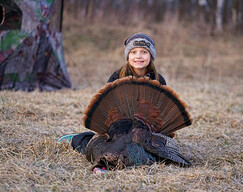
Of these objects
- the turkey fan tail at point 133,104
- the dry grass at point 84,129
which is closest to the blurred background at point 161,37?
the dry grass at point 84,129

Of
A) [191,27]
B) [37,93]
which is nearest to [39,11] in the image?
[37,93]

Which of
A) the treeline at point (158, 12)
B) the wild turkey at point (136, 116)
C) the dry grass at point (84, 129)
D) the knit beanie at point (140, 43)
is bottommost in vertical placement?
the dry grass at point (84, 129)

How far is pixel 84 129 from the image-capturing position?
4438 millimetres

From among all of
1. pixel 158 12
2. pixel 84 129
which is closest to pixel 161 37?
pixel 158 12

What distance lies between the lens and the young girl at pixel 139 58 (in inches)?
139

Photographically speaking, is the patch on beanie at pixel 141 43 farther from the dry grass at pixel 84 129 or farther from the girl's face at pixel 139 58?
the dry grass at pixel 84 129

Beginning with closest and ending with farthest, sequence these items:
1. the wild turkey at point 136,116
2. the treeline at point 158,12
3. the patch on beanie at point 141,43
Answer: the wild turkey at point 136,116
the patch on beanie at point 141,43
the treeline at point 158,12

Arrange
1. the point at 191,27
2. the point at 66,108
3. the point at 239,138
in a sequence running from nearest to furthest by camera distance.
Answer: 1. the point at 239,138
2. the point at 66,108
3. the point at 191,27

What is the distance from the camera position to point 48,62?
6.70m

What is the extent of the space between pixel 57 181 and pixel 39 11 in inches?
164

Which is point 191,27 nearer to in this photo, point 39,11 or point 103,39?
point 103,39

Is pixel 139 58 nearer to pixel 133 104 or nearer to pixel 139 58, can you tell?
pixel 139 58

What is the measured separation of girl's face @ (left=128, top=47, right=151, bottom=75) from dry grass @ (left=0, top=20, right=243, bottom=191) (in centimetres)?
89

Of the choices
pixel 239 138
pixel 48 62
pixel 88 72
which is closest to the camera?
pixel 239 138
